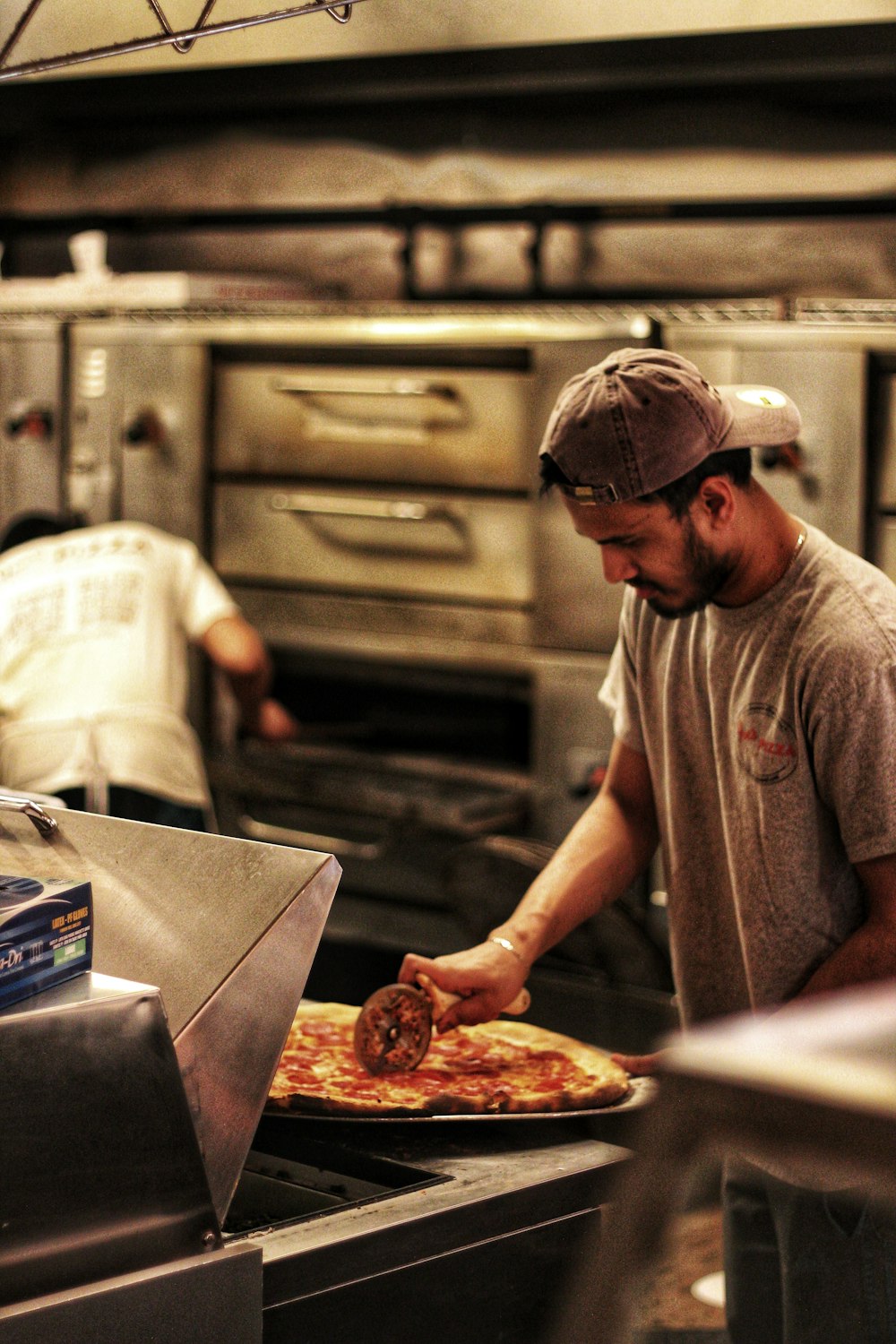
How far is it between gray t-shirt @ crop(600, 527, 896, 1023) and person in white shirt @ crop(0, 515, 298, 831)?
146 centimetres

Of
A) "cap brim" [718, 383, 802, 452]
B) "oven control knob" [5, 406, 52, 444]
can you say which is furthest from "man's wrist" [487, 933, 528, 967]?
"oven control knob" [5, 406, 52, 444]

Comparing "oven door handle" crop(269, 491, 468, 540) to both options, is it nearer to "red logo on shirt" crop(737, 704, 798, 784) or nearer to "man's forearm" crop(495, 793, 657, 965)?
"man's forearm" crop(495, 793, 657, 965)

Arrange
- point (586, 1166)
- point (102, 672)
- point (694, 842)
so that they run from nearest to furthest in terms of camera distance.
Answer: point (586, 1166) < point (694, 842) < point (102, 672)

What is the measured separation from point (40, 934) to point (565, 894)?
0.92m

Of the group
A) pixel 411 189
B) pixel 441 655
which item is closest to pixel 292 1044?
pixel 441 655

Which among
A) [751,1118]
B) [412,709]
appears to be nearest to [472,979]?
[751,1118]

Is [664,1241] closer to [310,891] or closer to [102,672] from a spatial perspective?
[310,891]

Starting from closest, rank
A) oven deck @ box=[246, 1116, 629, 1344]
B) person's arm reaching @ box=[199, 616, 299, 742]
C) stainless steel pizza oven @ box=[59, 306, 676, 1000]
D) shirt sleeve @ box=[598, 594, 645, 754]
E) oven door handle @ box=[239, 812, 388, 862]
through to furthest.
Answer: oven deck @ box=[246, 1116, 629, 1344] → shirt sleeve @ box=[598, 594, 645, 754] → person's arm reaching @ box=[199, 616, 299, 742] → stainless steel pizza oven @ box=[59, 306, 676, 1000] → oven door handle @ box=[239, 812, 388, 862]

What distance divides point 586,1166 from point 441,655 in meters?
2.12

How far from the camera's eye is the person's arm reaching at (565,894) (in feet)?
6.53

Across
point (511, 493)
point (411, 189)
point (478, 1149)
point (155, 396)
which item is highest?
point (411, 189)

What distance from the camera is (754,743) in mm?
1900

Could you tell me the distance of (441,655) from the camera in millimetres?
3762

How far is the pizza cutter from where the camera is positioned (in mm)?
1956
